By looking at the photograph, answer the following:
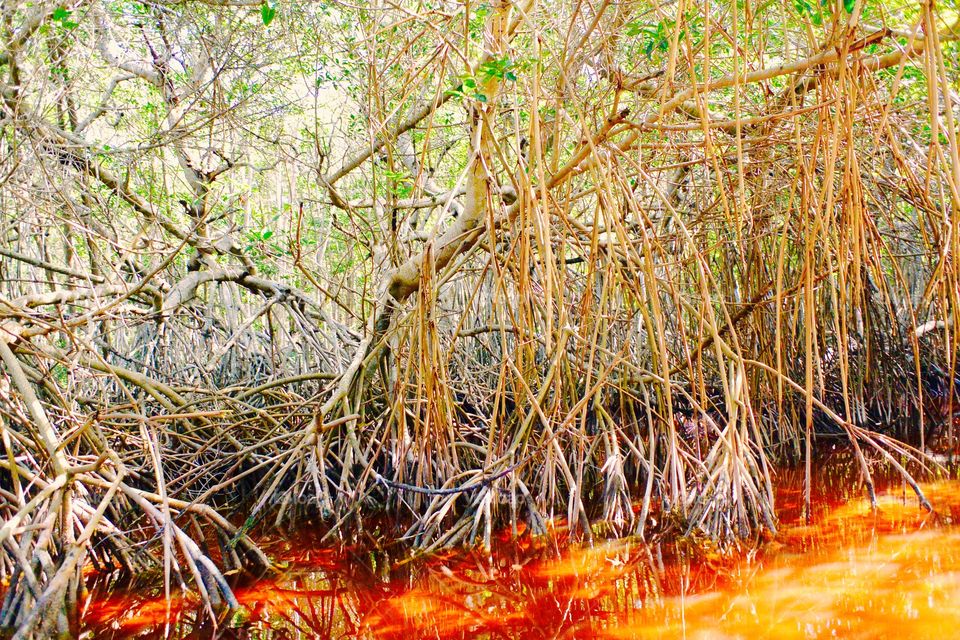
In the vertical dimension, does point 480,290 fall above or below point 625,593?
above

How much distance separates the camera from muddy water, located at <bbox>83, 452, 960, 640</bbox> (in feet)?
7.27

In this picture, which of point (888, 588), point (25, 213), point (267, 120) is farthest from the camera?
point (267, 120)

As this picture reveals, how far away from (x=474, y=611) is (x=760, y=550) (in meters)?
1.07

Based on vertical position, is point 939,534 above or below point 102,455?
below

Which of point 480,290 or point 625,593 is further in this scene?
point 480,290

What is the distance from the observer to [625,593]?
2514 millimetres

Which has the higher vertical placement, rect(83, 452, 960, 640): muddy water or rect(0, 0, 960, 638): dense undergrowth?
rect(0, 0, 960, 638): dense undergrowth

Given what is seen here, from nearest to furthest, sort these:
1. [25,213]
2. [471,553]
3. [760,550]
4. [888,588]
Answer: [888,588] < [760,550] < [471,553] < [25,213]

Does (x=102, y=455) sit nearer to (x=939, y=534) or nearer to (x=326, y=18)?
(x=939, y=534)

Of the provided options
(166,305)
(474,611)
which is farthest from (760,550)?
(166,305)

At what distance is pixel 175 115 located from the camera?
436cm

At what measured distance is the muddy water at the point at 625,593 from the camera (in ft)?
7.27

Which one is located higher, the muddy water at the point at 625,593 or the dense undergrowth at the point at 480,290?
the dense undergrowth at the point at 480,290

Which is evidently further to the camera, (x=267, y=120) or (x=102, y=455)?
(x=267, y=120)
